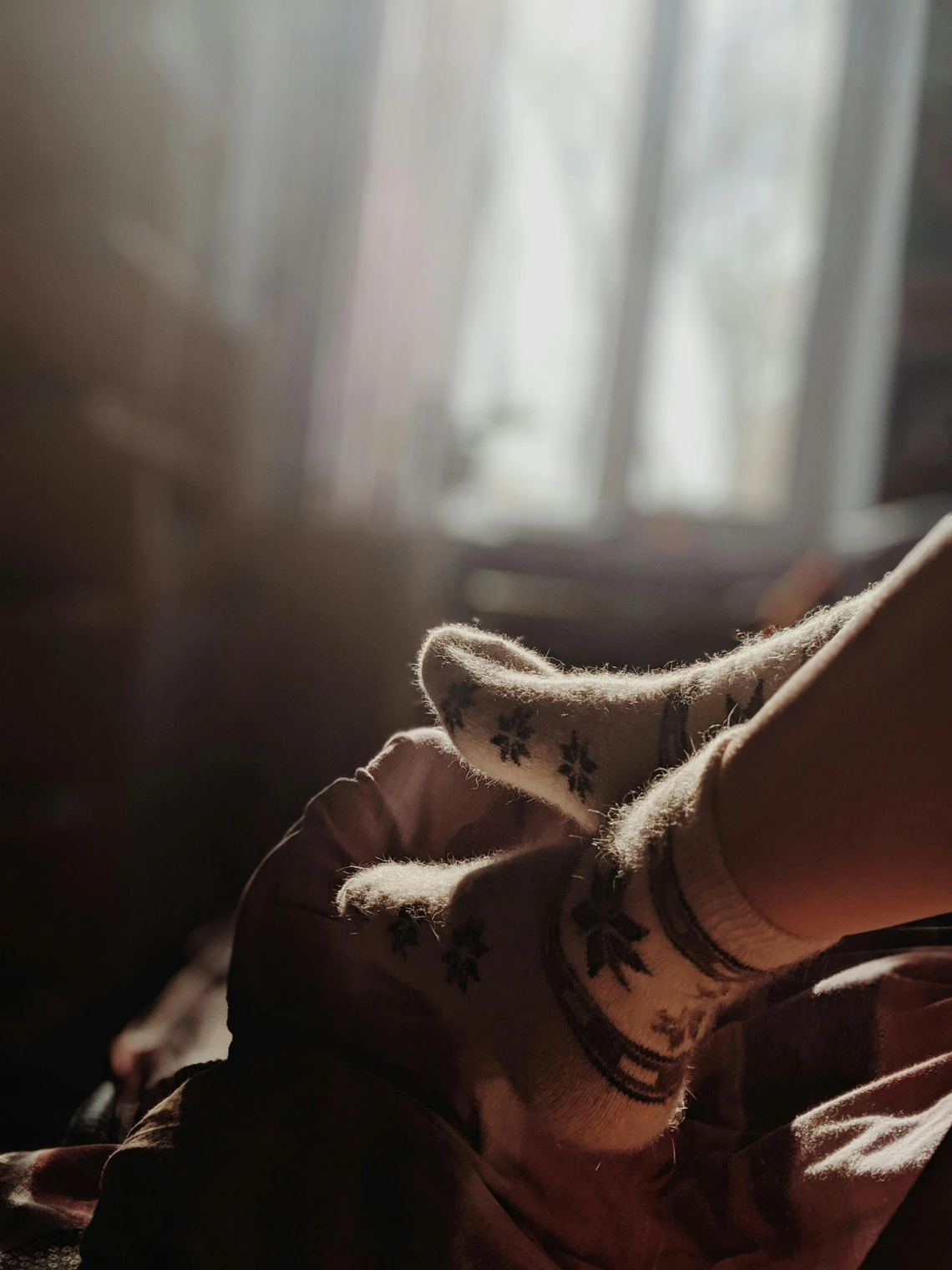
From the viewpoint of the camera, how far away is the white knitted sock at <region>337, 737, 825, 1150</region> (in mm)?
376

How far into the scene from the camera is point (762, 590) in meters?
1.87

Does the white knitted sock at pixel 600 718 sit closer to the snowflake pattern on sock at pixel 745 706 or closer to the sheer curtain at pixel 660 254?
the snowflake pattern on sock at pixel 745 706

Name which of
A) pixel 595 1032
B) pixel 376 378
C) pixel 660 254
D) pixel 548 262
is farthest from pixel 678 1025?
pixel 660 254

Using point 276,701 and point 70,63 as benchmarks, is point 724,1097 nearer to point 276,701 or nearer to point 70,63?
point 276,701

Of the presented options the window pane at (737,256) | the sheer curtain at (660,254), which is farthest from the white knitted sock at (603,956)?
the window pane at (737,256)

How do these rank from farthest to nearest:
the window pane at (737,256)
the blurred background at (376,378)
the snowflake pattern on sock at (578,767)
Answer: the window pane at (737,256) → the blurred background at (376,378) → the snowflake pattern on sock at (578,767)

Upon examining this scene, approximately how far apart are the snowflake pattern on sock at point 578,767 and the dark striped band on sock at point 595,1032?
0.05 m

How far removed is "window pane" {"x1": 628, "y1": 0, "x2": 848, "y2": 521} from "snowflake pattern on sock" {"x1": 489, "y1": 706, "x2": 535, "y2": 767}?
2.10 m

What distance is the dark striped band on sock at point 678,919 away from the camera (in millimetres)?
376

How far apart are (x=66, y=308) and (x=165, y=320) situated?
0.25 metres

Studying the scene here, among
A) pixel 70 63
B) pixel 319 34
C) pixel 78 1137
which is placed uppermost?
pixel 319 34

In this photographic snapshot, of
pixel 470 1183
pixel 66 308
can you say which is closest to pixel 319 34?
pixel 66 308

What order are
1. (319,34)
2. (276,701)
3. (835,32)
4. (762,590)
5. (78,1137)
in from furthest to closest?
(835,32) < (319,34) < (762,590) < (276,701) < (78,1137)

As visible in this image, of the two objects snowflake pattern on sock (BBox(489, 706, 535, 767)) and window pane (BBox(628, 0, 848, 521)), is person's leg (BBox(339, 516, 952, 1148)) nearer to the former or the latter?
snowflake pattern on sock (BBox(489, 706, 535, 767))
